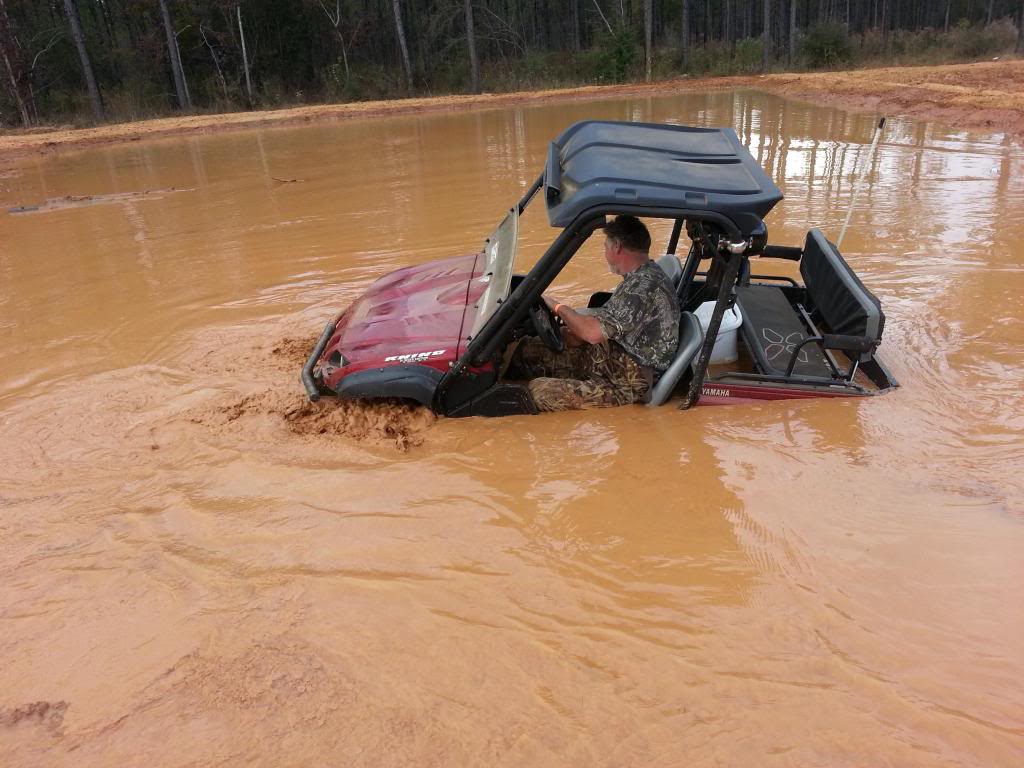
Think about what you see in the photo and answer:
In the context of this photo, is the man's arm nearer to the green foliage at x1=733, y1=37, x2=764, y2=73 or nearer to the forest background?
the forest background

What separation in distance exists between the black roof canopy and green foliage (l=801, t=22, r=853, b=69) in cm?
2980

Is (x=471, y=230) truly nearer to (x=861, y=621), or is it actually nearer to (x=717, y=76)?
(x=861, y=621)

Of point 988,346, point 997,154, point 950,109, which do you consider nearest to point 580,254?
point 988,346

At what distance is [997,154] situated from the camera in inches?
427

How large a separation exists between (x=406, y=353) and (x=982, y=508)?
2836 millimetres

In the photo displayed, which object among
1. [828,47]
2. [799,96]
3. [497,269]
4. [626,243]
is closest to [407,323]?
[497,269]

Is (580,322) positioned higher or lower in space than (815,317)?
higher

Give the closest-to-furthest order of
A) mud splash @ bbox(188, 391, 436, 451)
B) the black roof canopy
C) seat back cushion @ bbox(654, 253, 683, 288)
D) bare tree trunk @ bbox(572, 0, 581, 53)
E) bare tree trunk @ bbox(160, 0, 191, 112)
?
the black roof canopy
mud splash @ bbox(188, 391, 436, 451)
seat back cushion @ bbox(654, 253, 683, 288)
bare tree trunk @ bbox(160, 0, 191, 112)
bare tree trunk @ bbox(572, 0, 581, 53)

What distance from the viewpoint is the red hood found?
3818 mm

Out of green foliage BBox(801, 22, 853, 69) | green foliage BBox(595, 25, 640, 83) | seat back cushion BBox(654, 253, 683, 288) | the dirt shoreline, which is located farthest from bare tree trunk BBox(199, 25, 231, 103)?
seat back cushion BBox(654, 253, 683, 288)

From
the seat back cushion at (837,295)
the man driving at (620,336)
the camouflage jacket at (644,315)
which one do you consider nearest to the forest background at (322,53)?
the seat back cushion at (837,295)

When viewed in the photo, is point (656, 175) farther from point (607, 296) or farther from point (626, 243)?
point (607, 296)

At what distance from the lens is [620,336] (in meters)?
3.86

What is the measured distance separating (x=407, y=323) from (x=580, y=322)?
96cm
